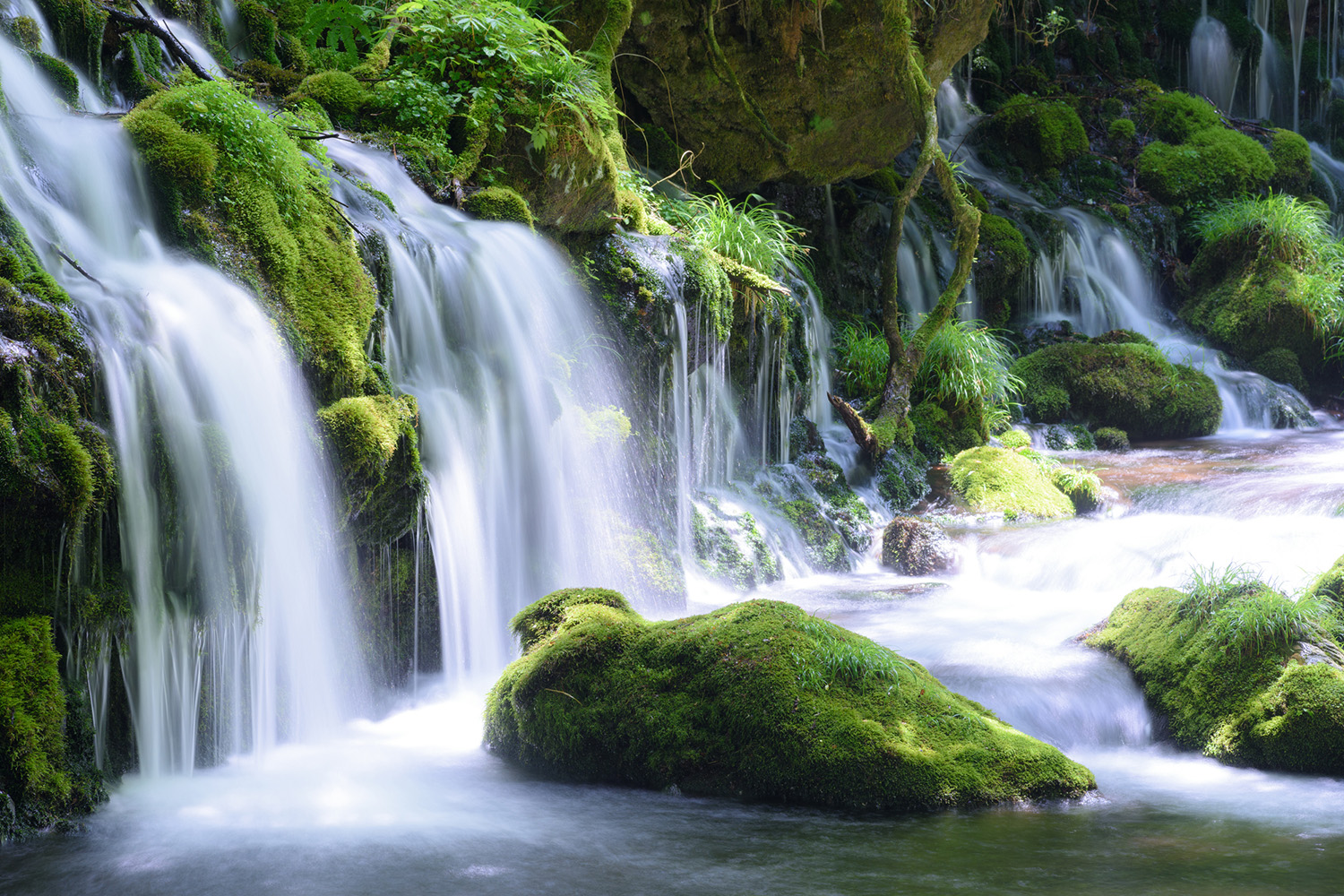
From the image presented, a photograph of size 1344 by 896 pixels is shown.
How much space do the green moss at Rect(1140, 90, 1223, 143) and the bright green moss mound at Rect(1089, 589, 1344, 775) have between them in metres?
14.3

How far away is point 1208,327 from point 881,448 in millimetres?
7223

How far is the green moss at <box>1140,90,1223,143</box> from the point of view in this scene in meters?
16.8

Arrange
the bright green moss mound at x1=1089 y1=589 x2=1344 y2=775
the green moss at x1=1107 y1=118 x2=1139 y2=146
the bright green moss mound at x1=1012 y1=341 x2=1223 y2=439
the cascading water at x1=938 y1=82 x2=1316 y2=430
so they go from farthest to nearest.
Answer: the green moss at x1=1107 y1=118 x2=1139 y2=146
the cascading water at x1=938 y1=82 x2=1316 y2=430
the bright green moss mound at x1=1012 y1=341 x2=1223 y2=439
the bright green moss mound at x1=1089 y1=589 x2=1344 y2=775

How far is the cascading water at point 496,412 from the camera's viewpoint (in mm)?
5434

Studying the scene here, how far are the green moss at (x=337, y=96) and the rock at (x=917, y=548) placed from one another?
195 inches

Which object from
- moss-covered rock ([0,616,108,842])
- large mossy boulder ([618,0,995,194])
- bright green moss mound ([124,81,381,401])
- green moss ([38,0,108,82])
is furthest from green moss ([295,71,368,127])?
moss-covered rock ([0,616,108,842])

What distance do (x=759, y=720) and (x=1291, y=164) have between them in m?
17.2

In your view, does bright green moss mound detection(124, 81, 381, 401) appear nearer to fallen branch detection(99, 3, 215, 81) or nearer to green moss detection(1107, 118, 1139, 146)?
fallen branch detection(99, 3, 215, 81)

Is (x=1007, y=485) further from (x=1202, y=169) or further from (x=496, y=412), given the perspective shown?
(x=1202, y=169)

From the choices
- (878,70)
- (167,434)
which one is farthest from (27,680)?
(878,70)

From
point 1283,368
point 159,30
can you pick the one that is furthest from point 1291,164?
point 159,30

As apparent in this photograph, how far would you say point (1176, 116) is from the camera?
16953mm

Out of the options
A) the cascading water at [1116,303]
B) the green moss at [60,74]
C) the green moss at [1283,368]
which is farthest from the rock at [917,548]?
the green moss at [1283,368]

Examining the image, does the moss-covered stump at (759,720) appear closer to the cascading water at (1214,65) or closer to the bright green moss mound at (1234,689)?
the bright green moss mound at (1234,689)
